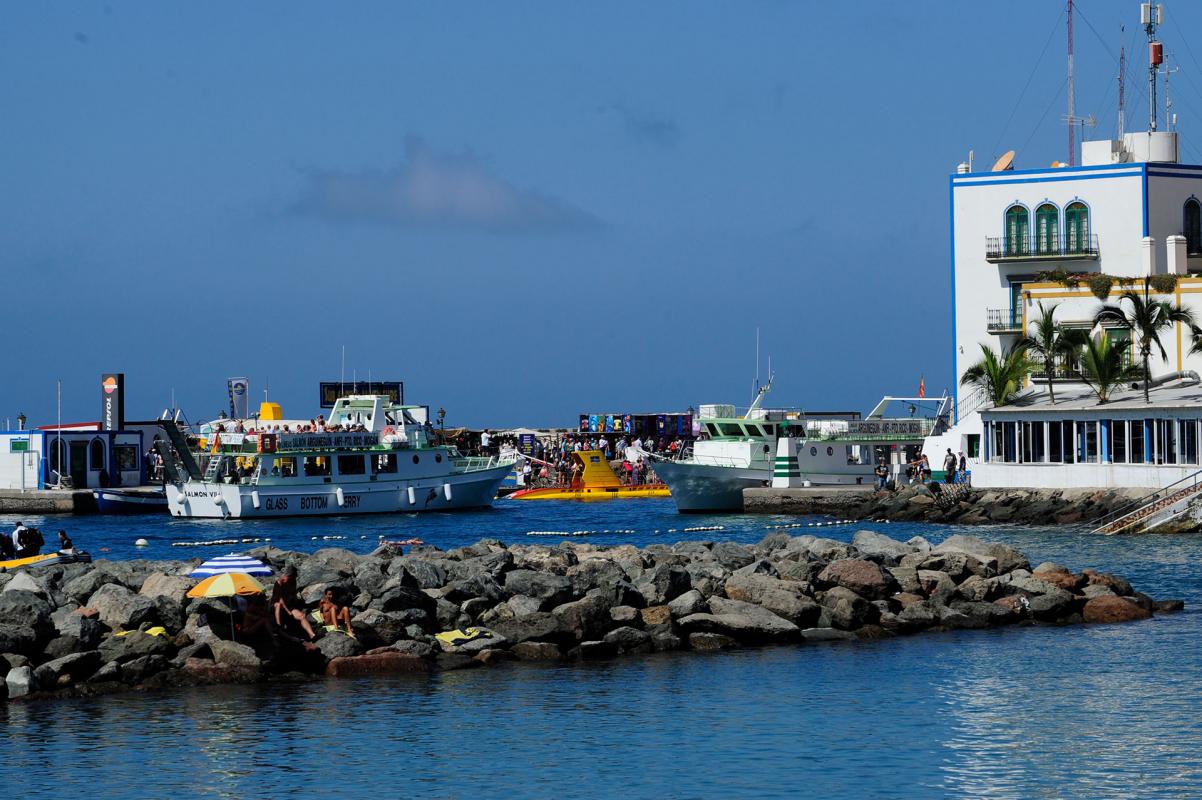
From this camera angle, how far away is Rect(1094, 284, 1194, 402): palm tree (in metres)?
58.1

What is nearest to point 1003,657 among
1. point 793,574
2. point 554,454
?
point 793,574

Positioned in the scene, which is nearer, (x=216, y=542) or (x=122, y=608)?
(x=122, y=608)

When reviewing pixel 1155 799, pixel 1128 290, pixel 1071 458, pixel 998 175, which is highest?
pixel 998 175

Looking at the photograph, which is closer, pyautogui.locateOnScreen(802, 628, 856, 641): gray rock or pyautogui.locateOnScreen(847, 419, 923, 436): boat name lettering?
pyautogui.locateOnScreen(802, 628, 856, 641): gray rock

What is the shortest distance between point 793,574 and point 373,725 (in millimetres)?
11142

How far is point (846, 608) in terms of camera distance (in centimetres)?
2964

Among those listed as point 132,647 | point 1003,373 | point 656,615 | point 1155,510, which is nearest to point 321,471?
point 1003,373

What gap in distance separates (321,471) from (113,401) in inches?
666

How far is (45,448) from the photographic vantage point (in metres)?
76.6

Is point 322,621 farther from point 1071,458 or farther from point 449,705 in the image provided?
point 1071,458

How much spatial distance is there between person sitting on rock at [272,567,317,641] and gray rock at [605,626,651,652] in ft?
15.7

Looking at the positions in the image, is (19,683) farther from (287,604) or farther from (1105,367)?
(1105,367)

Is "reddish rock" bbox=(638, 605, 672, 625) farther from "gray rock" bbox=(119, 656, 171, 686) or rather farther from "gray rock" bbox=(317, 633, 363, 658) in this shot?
"gray rock" bbox=(119, 656, 171, 686)

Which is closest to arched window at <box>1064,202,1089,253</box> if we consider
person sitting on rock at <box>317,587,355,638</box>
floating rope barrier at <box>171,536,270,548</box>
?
floating rope barrier at <box>171,536,270,548</box>
